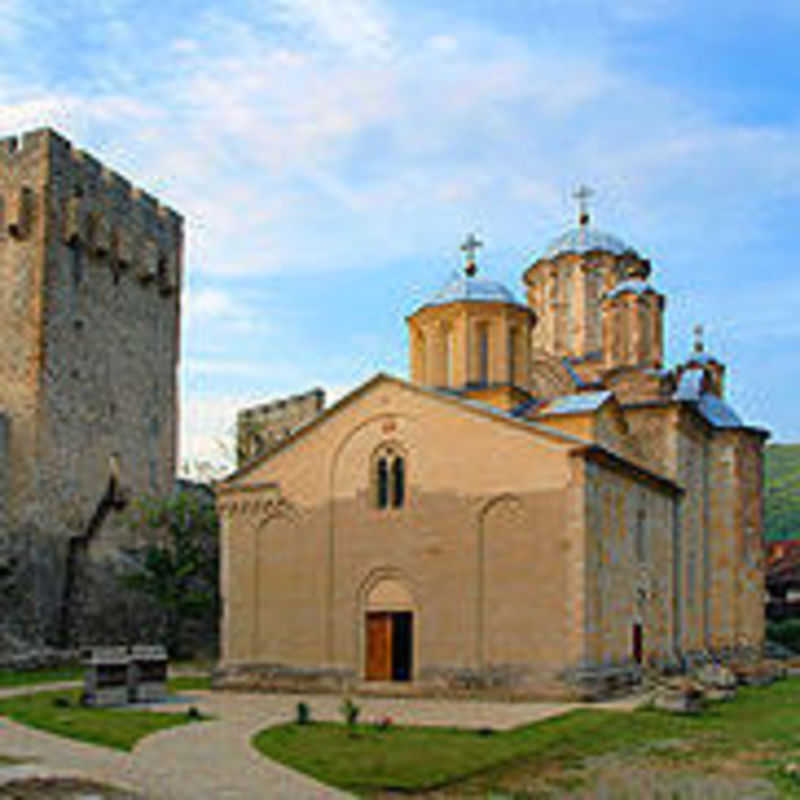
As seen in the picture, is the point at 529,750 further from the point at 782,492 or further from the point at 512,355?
the point at 782,492

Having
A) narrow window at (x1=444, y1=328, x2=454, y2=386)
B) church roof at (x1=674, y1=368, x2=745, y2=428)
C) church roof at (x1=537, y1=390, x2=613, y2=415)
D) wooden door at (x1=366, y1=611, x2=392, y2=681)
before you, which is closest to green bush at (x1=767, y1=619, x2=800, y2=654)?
church roof at (x1=674, y1=368, x2=745, y2=428)

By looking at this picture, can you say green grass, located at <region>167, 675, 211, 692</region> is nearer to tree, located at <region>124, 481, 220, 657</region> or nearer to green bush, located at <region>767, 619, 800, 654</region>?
tree, located at <region>124, 481, 220, 657</region>

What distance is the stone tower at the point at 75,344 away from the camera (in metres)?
30.0

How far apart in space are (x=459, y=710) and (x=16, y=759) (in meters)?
8.29

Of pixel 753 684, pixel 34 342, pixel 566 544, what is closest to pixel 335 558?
pixel 566 544

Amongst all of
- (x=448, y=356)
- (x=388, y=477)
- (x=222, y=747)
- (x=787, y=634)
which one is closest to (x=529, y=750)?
(x=222, y=747)

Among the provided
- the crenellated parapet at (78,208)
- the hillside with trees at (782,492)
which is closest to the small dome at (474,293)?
the crenellated parapet at (78,208)

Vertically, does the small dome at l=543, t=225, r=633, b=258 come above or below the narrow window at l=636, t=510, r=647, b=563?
above

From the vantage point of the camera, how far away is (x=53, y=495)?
29953mm

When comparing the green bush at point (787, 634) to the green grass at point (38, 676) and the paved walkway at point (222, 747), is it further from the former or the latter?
the green grass at point (38, 676)

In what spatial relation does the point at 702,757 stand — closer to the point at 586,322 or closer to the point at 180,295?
the point at 586,322

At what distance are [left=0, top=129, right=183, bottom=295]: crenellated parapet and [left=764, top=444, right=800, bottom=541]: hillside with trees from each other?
4580cm

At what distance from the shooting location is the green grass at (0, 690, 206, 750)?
14.4 metres

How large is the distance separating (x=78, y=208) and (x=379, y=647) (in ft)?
59.1
